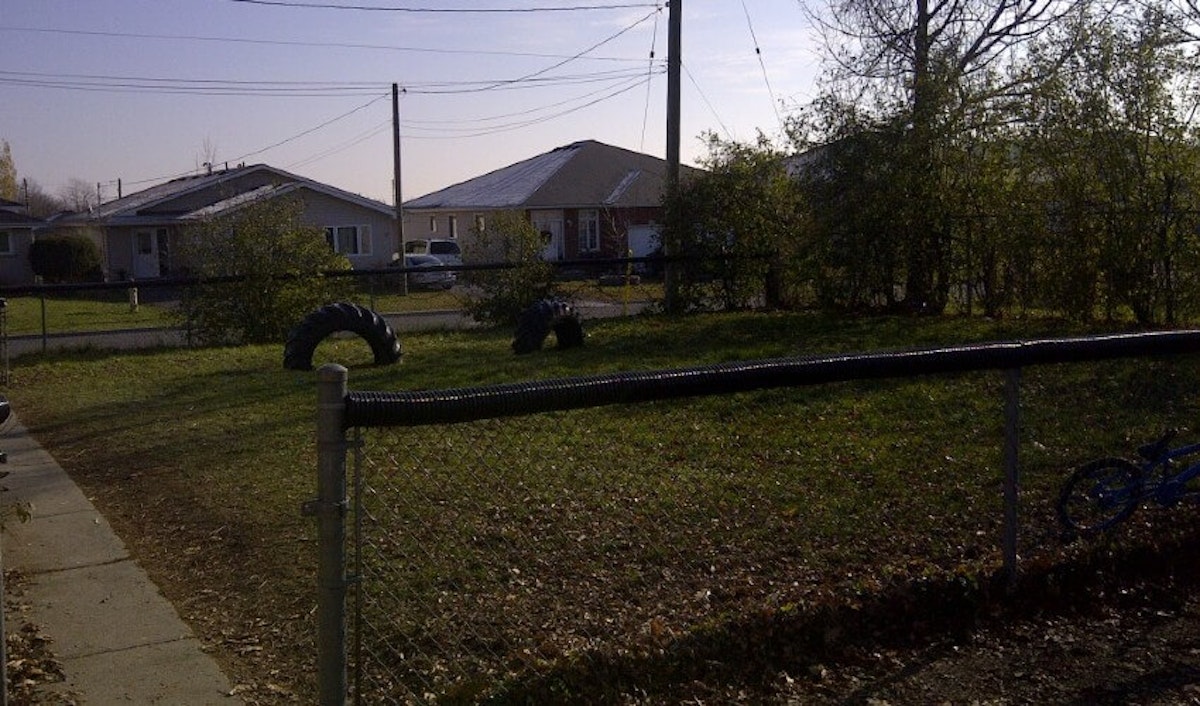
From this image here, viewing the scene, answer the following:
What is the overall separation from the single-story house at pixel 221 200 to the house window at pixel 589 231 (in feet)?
24.5

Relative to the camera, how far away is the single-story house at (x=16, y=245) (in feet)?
157

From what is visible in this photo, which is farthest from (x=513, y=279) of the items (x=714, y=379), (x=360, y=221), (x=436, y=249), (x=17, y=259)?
(x=17, y=259)

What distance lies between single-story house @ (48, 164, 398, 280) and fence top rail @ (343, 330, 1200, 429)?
41.5 metres

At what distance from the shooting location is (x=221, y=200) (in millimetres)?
44594

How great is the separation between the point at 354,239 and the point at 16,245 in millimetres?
14432

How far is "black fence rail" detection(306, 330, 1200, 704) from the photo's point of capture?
3.82 meters

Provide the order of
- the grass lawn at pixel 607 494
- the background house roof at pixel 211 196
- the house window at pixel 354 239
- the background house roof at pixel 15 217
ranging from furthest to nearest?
the background house roof at pixel 15 217 → the house window at pixel 354 239 → the background house roof at pixel 211 196 → the grass lawn at pixel 607 494

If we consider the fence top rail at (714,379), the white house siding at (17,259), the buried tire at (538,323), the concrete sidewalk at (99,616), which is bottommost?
the concrete sidewalk at (99,616)

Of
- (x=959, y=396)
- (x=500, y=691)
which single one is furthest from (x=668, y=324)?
(x=500, y=691)

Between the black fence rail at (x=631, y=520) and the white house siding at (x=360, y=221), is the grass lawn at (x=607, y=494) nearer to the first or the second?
the black fence rail at (x=631, y=520)

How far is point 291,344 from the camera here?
1475cm

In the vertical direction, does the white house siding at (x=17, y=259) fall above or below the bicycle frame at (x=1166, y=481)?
above

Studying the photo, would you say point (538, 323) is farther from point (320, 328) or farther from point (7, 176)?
point (7, 176)

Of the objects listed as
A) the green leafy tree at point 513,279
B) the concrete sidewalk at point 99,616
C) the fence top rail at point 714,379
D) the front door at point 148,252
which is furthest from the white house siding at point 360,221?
the fence top rail at point 714,379
